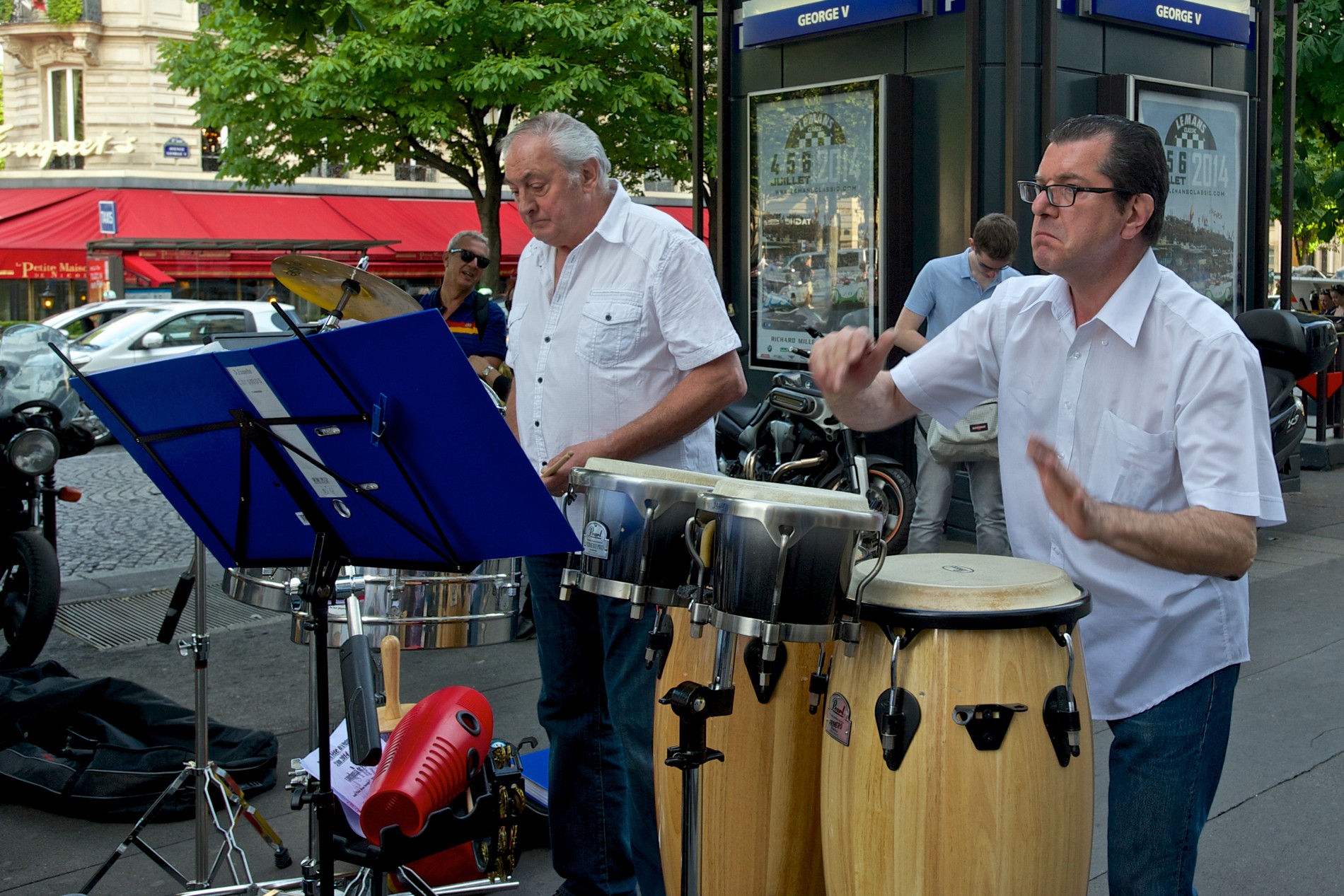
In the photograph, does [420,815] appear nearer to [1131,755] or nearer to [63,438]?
[1131,755]

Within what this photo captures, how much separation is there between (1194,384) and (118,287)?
883 inches

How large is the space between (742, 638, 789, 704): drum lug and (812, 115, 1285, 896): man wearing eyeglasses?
52 centimetres

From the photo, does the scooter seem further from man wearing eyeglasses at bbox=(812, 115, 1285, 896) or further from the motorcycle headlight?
the motorcycle headlight

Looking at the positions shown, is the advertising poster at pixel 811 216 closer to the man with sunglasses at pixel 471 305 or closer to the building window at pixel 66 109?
the man with sunglasses at pixel 471 305

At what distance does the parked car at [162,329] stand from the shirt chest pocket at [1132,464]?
12.3m

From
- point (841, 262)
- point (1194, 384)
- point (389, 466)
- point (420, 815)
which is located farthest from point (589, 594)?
point (841, 262)

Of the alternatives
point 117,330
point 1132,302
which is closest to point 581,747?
point 1132,302

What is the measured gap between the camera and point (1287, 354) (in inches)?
225

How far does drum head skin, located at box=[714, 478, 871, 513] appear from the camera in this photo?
2.21 m

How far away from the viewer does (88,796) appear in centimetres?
400

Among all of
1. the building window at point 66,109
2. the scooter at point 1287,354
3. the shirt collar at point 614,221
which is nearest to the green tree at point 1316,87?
the scooter at point 1287,354

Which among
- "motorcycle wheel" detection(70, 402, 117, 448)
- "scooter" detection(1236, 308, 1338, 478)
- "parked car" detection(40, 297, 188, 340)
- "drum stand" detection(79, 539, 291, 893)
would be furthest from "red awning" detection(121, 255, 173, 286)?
"drum stand" detection(79, 539, 291, 893)

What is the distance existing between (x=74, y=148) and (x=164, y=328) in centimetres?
1306

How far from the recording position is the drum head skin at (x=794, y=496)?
221 centimetres
